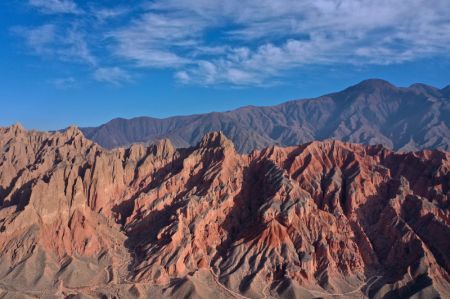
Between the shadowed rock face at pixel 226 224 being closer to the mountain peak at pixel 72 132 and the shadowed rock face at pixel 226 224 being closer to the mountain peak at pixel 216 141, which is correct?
the mountain peak at pixel 216 141

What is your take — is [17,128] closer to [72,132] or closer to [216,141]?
[72,132]

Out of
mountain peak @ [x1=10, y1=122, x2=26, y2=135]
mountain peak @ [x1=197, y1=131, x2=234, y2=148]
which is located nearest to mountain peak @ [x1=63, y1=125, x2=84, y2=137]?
mountain peak @ [x1=10, y1=122, x2=26, y2=135]

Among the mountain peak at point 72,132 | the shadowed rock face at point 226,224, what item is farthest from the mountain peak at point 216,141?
the mountain peak at point 72,132

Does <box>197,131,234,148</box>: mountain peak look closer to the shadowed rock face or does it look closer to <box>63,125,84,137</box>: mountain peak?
the shadowed rock face

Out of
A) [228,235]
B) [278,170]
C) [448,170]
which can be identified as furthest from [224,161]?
[448,170]

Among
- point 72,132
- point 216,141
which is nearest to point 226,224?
point 216,141

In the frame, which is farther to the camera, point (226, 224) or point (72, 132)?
point (72, 132)

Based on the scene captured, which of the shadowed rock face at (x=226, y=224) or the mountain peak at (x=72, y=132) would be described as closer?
the shadowed rock face at (x=226, y=224)
